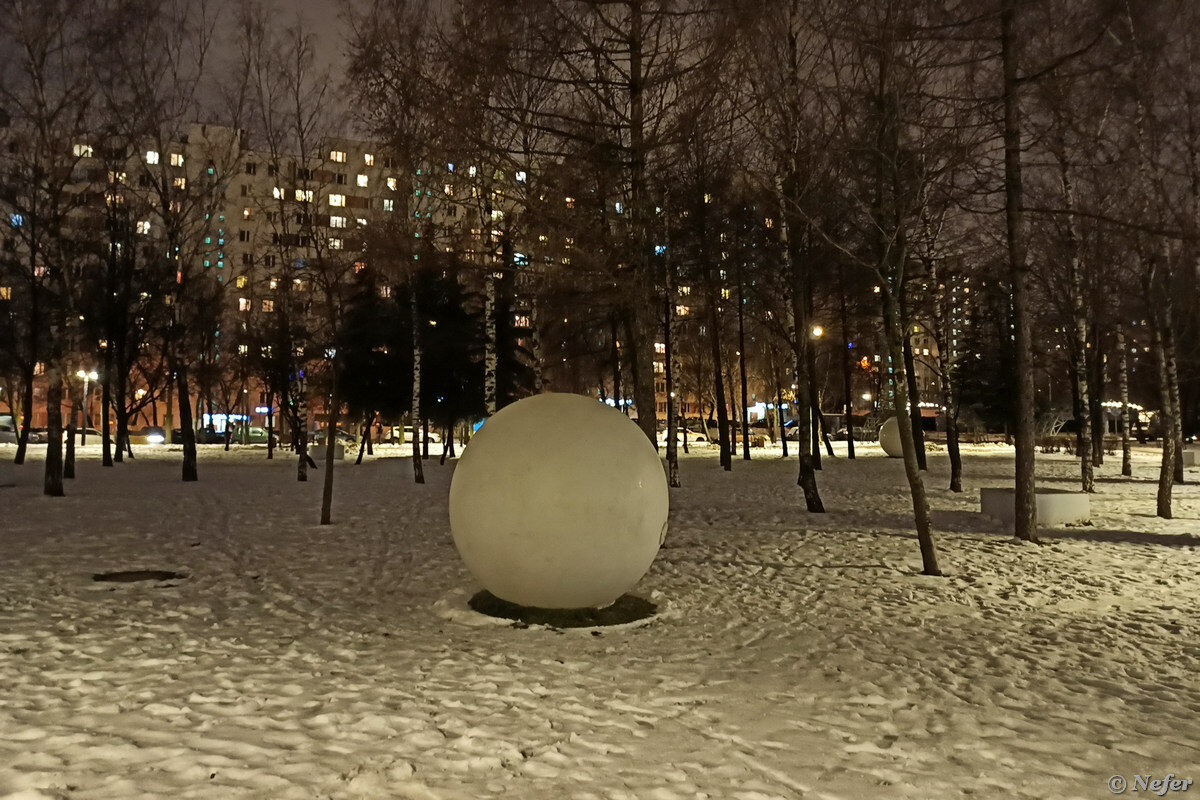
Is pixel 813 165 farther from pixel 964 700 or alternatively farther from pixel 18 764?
pixel 18 764

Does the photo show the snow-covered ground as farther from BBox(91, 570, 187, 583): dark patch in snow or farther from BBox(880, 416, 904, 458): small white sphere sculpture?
BBox(880, 416, 904, 458): small white sphere sculpture

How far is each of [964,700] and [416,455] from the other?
64.4ft

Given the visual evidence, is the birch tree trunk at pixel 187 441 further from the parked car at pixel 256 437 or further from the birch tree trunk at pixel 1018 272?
the parked car at pixel 256 437

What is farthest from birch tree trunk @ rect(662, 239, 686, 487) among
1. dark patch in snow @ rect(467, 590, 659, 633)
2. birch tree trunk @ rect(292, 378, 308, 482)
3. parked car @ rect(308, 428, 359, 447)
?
parked car @ rect(308, 428, 359, 447)

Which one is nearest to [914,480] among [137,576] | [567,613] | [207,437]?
[567,613]

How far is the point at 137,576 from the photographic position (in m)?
9.19

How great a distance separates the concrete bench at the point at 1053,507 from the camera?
46.2 feet

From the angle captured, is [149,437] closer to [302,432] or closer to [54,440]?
[302,432]

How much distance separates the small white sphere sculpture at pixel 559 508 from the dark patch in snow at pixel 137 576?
3763 mm

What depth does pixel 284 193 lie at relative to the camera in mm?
21125

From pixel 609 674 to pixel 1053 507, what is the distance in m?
11.2

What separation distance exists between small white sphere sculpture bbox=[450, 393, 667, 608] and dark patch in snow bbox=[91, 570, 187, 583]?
3.76 m

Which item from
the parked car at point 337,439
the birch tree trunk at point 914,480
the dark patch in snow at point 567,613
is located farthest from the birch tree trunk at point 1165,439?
the parked car at point 337,439

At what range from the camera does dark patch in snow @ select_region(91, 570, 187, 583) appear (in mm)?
8969
